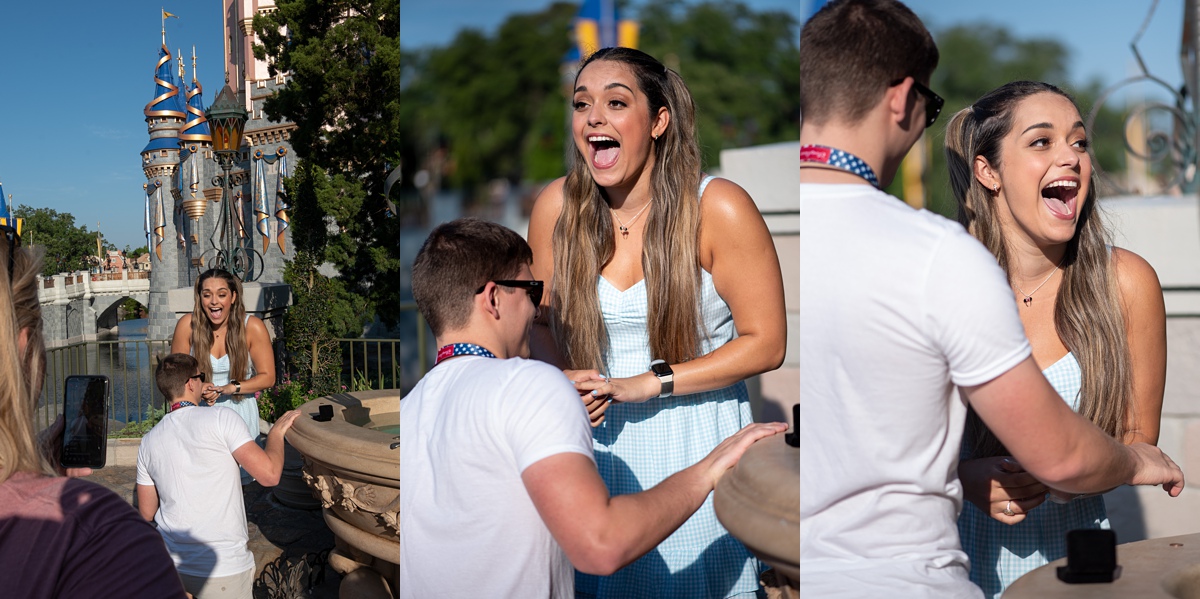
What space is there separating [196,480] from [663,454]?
5.12 feet

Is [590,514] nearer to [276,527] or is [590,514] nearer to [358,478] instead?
[358,478]

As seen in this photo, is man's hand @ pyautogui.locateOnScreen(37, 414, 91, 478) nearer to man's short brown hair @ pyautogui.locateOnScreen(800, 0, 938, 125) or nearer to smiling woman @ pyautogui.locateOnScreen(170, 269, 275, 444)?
smiling woman @ pyautogui.locateOnScreen(170, 269, 275, 444)

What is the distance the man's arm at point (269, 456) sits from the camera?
3158mm

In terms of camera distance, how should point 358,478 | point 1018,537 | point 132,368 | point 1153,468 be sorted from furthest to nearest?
point 132,368 < point 358,478 < point 1018,537 < point 1153,468

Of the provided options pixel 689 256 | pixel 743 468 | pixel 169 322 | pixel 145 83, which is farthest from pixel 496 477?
pixel 145 83

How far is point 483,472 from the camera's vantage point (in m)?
2.16

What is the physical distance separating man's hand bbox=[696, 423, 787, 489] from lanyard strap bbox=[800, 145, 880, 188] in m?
0.61

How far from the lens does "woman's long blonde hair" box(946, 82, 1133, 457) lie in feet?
7.53

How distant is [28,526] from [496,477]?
0.91 metres

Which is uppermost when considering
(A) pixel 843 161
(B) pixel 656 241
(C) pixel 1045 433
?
(A) pixel 843 161

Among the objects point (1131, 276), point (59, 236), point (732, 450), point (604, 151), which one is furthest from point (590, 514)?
point (59, 236)

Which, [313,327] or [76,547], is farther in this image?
[313,327]

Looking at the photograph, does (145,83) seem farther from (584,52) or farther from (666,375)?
(666,375)

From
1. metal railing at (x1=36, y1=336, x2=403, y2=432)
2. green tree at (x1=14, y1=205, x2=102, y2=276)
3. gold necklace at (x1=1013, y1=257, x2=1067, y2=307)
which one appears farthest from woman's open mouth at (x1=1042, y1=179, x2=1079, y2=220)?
green tree at (x1=14, y1=205, x2=102, y2=276)
